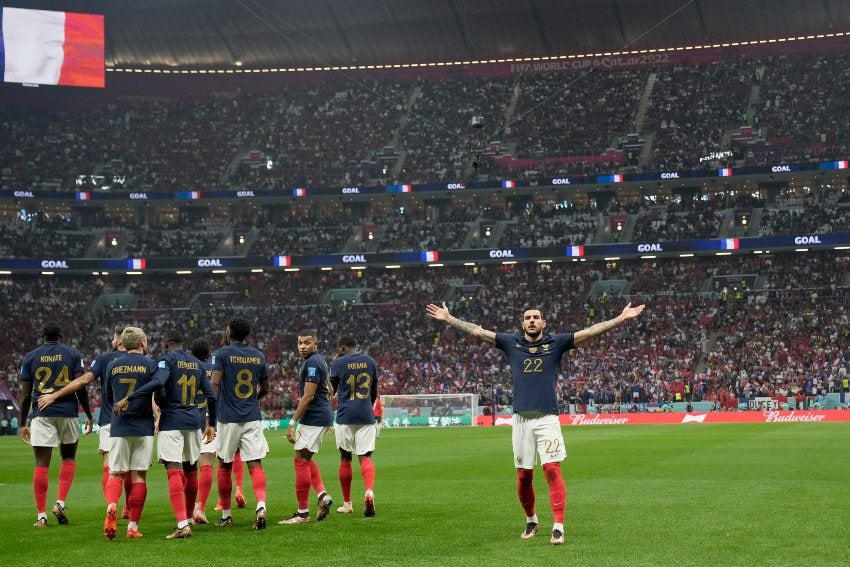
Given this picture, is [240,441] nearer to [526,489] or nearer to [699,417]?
[526,489]

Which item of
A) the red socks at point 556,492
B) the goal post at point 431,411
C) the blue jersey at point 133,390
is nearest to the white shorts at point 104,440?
the blue jersey at point 133,390

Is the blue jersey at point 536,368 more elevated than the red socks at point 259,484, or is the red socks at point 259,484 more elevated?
the blue jersey at point 536,368

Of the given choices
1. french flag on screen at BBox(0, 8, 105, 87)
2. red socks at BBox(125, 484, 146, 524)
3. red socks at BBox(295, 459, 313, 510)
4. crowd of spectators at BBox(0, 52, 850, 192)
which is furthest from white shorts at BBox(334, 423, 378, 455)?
french flag on screen at BBox(0, 8, 105, 87)

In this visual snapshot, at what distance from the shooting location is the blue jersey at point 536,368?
11.8 metres

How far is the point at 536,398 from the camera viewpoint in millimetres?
11773

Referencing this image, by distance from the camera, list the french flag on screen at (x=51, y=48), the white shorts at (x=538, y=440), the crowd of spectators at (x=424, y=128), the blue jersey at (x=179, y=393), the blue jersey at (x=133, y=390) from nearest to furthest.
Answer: the white shorts at (x=538, y=440)
the blue jersey at (x=133, y=390)
the blue jersey at (x=179, y=393)
the french flag on screen at (x=51, y=48)
the crowd of spectators at (x=424, y=128)

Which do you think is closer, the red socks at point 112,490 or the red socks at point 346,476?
the red socks at point 112,490

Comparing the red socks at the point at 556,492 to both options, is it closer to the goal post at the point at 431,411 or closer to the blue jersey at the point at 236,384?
the blue jersey at the point at 236,384

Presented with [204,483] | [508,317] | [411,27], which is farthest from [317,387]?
[411,27]

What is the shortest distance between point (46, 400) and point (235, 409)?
8.08 feet

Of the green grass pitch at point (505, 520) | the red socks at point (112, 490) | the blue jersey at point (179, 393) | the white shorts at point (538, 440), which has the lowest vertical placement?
the green grass pitch at point (505, 520)

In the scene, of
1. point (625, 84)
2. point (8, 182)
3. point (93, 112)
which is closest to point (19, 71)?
point (8, 182)

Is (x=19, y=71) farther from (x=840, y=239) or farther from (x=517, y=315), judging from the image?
(x=840, y=239)

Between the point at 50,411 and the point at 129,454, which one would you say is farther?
the point at 50,411
